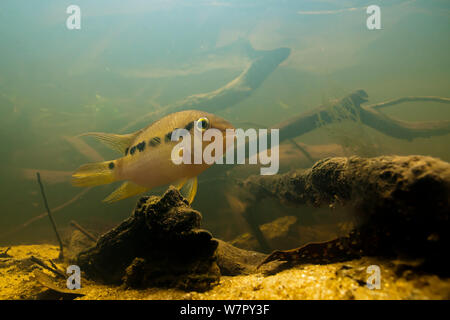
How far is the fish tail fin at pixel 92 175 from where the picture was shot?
1.94 metres

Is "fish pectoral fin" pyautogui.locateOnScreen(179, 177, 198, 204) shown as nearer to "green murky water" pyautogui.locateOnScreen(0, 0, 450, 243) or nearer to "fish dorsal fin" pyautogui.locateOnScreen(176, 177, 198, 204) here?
"fish dorsal fin" pyautogui.locateOnScreen(176, 177, 198, 204)

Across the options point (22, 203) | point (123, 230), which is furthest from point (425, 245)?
point (22, 203)

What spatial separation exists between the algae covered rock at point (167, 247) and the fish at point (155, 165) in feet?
1.19

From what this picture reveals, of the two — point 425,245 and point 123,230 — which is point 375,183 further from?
point 123,230

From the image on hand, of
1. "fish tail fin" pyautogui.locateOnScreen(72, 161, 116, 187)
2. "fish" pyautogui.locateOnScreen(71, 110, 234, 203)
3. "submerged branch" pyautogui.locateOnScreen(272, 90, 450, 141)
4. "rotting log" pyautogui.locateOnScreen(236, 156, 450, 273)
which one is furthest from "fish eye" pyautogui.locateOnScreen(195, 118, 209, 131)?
"submerged branch" pyautogui.locateOnScreen(272, 90, 450, 141)

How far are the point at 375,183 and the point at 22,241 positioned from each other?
7.55 meters

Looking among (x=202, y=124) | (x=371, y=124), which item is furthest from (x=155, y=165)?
(x=371, y=124)

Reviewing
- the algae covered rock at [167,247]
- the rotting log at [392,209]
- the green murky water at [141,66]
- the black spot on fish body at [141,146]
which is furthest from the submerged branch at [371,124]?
the algae covered rock at [167,247]

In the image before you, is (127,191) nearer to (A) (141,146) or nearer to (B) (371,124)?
(A) (141,146)

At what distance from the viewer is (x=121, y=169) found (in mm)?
1973

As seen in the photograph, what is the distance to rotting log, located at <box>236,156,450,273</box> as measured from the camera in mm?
875

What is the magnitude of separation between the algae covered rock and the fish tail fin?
630mm

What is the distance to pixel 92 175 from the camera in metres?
1.95

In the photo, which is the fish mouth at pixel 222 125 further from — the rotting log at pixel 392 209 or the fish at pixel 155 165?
the rotting log at pixel 392 209
